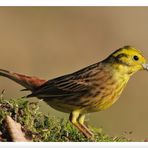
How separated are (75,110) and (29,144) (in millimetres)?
731

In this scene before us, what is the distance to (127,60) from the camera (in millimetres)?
6227

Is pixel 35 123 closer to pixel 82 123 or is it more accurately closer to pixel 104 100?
pixel 82 123

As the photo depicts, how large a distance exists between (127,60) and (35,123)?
3.34 feet

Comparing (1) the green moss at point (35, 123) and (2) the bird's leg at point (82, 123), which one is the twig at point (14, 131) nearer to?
(1) the green moss at point (35, 123)

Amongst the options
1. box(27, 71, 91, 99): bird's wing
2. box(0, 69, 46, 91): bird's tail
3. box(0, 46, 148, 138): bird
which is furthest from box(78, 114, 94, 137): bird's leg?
box(0, 69, 46, 91): bird's tail

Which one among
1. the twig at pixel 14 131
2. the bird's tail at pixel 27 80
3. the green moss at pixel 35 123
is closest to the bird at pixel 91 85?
the bird's tail at pixel 27 80

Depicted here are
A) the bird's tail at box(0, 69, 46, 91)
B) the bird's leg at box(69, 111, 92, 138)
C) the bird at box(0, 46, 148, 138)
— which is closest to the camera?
the bird's leg at box(69, 111, 92, 138)

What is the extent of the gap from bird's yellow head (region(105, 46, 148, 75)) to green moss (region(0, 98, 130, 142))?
76 centimetres

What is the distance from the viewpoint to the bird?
20.1 feet

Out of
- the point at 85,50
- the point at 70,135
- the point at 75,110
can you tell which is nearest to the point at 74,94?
the point at 75,110

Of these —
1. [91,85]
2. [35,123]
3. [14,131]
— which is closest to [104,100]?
[91,85]

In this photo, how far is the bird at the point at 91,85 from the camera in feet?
20.1

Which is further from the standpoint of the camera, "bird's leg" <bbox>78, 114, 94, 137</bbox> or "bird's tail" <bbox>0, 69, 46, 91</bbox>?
"bird's tail" <bbox>0, 69, 46, 91</bbox>

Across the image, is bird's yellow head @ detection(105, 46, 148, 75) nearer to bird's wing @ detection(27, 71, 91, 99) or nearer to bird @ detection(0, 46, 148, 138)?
bird @ detection(0, 46, 148, 138)
